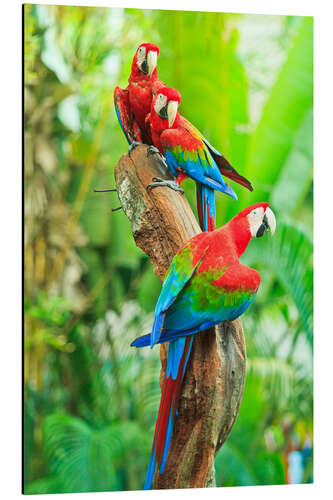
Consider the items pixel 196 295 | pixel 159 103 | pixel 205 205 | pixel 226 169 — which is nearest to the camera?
pixel 196 295

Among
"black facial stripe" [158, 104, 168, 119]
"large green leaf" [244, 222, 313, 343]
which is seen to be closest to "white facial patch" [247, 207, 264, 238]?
"large green leaf" [244, 222, 313, 343]

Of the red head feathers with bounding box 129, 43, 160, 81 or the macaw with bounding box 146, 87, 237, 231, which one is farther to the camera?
the red head feathers with bounding box 129, 43, 160, 81

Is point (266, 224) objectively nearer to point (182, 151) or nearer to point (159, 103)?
point (182, 151)

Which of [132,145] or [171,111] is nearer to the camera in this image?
[171,111]

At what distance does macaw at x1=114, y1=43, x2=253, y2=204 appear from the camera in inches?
122

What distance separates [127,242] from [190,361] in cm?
63

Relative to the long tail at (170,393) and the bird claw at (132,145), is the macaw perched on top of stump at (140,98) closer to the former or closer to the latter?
the bird claw at (132,145)

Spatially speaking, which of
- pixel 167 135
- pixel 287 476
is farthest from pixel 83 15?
pixel 287 476

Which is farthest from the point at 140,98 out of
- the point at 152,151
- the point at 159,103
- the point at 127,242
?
the point at 127,242

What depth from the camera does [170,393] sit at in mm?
2980

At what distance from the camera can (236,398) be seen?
10.1 ft

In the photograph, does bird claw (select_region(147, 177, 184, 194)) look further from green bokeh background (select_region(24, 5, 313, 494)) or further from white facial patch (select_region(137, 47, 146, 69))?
white facial patch (select_region(137, 47, 146, 69))

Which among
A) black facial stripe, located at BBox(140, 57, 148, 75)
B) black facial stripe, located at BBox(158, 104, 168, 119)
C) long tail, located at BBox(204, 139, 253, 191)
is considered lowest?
long tail, located at BBox(204, 139, 253, 191)
